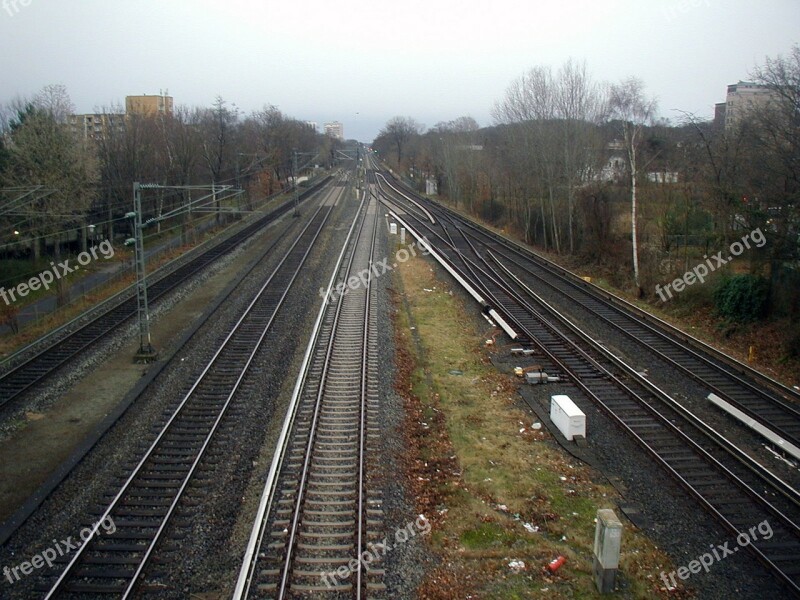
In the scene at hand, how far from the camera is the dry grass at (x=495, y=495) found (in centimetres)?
699

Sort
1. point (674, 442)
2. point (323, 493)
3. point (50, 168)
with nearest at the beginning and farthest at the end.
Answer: point (323, 493)
point (674, 442)
point (50, 168)

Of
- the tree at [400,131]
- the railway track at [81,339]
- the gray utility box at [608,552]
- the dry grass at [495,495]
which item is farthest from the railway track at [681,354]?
the tree at [400,131]

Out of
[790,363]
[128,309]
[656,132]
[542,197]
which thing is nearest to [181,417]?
[128,309]

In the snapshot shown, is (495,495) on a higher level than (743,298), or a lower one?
lower

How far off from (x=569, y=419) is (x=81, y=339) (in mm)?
12936

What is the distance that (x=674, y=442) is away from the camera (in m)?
10.2

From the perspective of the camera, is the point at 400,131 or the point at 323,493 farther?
the point at 400,131

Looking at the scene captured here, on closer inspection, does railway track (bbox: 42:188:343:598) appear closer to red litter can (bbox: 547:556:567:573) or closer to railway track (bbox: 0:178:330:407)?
railway track (bbox: 0:178:330:407)

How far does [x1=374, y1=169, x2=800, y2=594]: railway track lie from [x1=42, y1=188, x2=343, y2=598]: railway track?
720 cm

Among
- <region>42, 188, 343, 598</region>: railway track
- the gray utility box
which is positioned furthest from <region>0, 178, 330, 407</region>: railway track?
the gray utility box

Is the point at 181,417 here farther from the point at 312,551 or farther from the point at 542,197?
the point at 542,197

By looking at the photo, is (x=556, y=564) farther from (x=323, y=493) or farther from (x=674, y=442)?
(x=674, y=442)

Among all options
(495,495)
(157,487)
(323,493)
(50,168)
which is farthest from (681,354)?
(50,168)

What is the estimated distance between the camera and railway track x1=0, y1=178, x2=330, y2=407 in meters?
13.3
